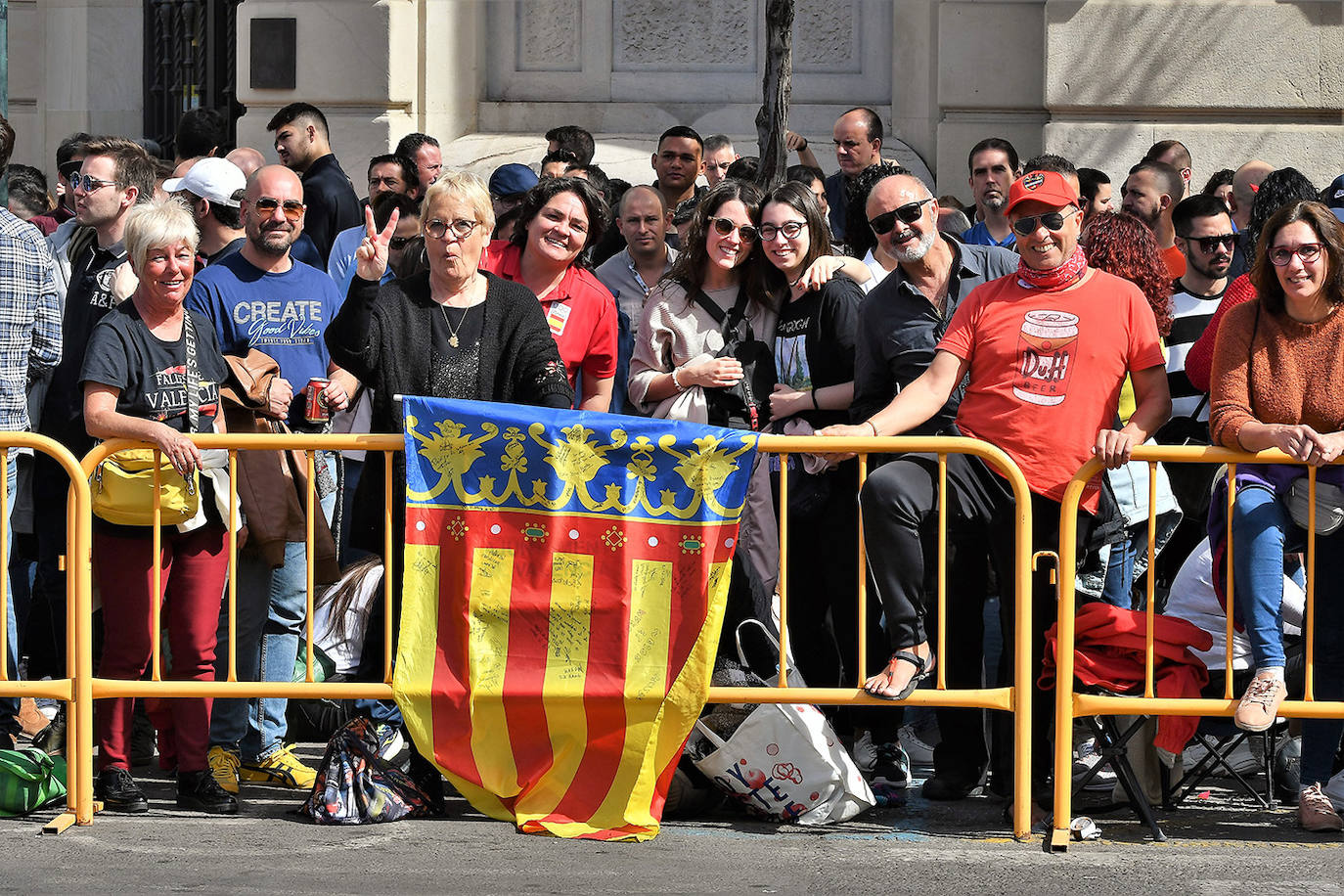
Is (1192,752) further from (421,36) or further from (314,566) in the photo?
(421,36)

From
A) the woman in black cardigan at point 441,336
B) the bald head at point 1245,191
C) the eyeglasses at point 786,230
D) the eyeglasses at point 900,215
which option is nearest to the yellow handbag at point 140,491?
the woman in black cardigan at point 441,336

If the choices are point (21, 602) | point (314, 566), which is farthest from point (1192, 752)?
point (21, 602)

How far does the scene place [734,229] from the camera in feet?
24.3

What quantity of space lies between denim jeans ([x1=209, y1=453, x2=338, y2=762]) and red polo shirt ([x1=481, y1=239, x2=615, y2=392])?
1259 mm

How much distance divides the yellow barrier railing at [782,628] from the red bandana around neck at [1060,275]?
70 centimetres

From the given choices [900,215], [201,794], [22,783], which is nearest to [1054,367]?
[900,215]

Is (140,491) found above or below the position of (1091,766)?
above

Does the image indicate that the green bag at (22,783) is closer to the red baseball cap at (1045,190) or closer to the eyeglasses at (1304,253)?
the red baseball cap at (1045,190)

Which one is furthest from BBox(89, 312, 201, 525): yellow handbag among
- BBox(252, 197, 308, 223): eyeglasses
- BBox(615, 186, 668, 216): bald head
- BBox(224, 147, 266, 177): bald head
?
BBox(224, 147, 266, 177): bald head

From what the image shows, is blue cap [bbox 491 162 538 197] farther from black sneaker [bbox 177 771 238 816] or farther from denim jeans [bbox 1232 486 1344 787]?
denim jeans [bbox 1232 486 1344 787]

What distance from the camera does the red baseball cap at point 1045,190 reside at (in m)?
6.53

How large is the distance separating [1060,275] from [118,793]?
12.1ft

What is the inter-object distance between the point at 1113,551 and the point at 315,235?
4.89 meters

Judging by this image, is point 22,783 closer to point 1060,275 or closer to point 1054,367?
point 1054,367
